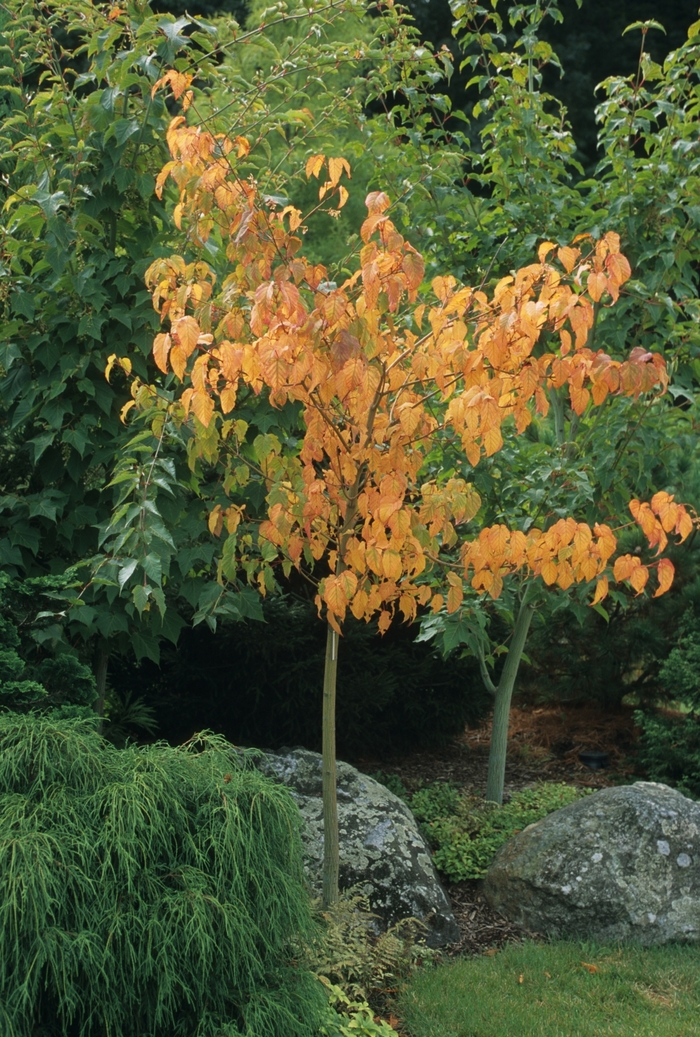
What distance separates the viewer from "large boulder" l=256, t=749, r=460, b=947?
4035mm

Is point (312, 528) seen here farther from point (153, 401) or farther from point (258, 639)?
point (258, 639)

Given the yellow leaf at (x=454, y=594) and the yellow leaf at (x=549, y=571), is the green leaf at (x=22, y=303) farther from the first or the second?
the yellow leaf at (x=549, y=571)

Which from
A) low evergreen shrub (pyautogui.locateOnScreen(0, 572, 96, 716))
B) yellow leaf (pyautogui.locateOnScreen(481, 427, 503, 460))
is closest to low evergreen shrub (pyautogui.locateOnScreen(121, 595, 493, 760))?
low evergreen shrub (pyautogui.locateOnScreen(0, 572, 96, 716))

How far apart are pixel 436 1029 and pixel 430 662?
8.91ft

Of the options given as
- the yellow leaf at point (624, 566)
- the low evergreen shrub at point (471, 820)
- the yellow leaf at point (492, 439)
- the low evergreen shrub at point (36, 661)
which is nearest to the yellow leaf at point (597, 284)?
the yellow leaf at point (492, 439)

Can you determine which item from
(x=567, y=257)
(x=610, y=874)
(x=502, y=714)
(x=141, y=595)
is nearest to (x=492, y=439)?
(x=567, y=257)

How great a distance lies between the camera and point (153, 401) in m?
3.47

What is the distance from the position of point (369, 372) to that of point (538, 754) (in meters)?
3.94

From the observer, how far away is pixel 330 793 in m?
3.69

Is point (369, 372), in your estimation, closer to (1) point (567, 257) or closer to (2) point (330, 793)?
(1) point (567, 257)

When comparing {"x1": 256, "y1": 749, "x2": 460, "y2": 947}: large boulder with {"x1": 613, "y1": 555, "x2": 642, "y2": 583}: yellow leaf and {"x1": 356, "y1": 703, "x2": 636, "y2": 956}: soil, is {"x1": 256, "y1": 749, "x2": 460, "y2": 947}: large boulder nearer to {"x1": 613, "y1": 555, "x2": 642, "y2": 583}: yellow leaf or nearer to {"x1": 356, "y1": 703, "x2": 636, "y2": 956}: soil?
{"x1": 356, "y1": 703, "x2": 636, "y2": 956}: soil

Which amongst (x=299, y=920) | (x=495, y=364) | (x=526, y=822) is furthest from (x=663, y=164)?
(x=299, y=920)

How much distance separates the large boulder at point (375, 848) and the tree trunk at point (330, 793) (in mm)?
189

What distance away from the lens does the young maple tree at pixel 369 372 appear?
287cm
